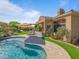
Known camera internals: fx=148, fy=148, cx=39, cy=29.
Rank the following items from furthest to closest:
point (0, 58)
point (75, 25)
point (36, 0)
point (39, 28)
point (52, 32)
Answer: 1. point (39, 28)
2. point (52, 32)
3. point (36, 0)
4. point (75, 25)
5. point (0, 58)

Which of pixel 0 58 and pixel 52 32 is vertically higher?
pixel 52 32

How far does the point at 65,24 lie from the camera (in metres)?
30.2

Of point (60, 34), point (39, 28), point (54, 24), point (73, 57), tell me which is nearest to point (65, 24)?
point (60, 34)

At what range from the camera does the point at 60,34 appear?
2947 centimetres

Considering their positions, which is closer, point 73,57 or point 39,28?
point 73,57

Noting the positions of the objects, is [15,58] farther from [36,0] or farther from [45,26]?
[45,26]

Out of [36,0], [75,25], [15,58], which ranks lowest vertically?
[15,58]

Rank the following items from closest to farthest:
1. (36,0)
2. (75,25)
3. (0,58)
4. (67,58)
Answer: (67,58), (0,58), (75,25), (36,0)

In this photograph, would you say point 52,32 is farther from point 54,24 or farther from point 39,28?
point 39,28

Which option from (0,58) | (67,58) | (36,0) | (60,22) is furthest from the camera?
(60,22)

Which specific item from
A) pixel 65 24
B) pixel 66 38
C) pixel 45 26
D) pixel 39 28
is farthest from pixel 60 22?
pixel 39 28

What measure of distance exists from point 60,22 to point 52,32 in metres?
4.86

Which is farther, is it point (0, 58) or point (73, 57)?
point (0, 58)

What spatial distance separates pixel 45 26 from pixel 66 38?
13436 millimetres
